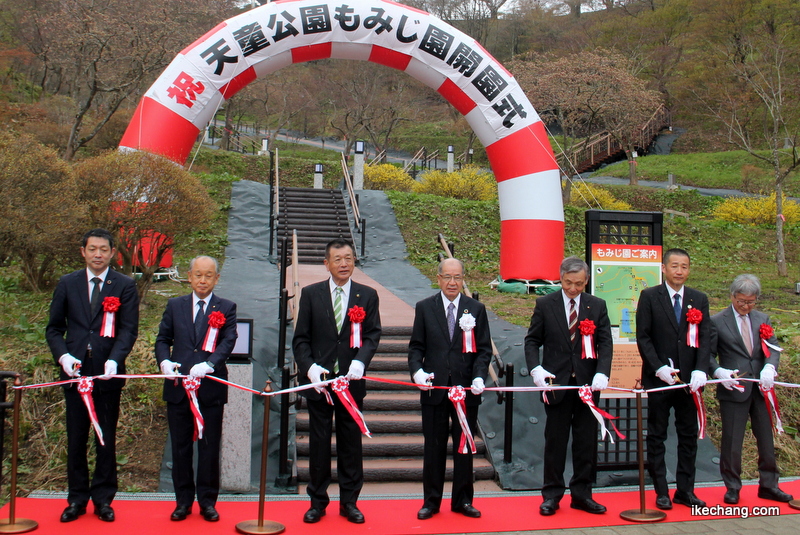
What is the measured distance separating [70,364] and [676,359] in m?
3.89

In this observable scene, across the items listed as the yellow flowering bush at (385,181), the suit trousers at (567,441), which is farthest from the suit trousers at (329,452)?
the yellow flowering bush at (385,181)

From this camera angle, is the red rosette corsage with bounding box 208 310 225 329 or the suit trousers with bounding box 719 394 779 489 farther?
the suit trousers with bounding box 719 394 779 489

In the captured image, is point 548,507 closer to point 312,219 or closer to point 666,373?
point 666,373

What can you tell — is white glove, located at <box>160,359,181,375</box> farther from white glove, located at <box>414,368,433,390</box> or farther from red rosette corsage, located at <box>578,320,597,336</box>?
red rosette corsage, located at <box>578,320,597,336</box>

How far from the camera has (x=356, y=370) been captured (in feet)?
13.8

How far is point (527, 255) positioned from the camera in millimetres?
10961

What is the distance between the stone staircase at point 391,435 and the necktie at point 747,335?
217 cm

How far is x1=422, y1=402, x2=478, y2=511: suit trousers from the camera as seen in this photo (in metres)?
4.45

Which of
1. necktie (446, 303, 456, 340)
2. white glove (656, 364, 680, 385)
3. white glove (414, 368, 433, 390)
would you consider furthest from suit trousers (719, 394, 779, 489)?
white glove (414, 368, 433, 390)

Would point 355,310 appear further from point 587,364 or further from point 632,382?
point 632,382

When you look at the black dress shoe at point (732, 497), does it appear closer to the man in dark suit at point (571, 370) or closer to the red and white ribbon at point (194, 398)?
the man in dark suit at point (571, 370)

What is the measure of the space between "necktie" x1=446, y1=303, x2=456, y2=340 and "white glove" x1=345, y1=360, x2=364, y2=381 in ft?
2.08

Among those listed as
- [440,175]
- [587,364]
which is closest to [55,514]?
[587,364]

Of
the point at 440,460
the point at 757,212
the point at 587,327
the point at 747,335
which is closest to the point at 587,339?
the point at 587,327
